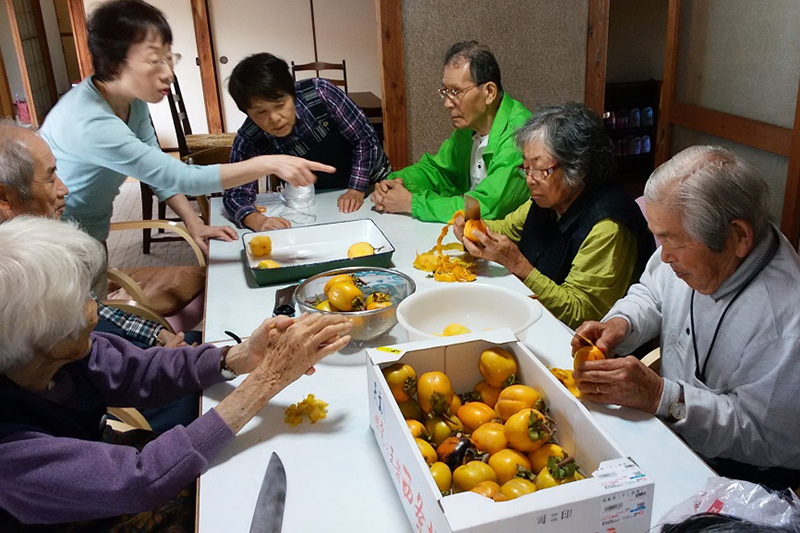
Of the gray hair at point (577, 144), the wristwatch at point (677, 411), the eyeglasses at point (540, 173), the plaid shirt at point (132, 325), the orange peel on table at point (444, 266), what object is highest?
the gray hair at point (577, 144)

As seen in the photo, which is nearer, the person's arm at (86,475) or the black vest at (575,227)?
the person's arm at (86,475)

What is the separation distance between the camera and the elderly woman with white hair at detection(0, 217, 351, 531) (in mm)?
1050

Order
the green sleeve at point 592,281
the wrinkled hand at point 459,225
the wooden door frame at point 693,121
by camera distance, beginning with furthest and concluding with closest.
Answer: the wooden door frame at point 693,121 → the wrinkled hand at point 459,225 → the green sleeve at point 592,281

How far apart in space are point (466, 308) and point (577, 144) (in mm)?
672

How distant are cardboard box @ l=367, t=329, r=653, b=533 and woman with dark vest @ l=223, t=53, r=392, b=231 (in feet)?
4.46

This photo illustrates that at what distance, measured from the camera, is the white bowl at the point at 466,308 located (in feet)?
5.18

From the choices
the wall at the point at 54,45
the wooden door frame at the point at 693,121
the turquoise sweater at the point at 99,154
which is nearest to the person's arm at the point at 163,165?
the turquoise sweater at the point at 99,154

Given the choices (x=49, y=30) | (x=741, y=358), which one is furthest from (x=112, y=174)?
(x=49, y=30)

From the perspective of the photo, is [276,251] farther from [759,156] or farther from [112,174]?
[759,156]

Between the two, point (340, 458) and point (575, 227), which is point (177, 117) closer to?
point (575, 227)

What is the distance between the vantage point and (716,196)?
4.36 feet

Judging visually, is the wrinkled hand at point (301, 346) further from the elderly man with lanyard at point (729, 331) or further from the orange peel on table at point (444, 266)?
the orange peel on table at point (444, 266)

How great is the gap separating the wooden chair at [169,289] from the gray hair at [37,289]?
1197 mm

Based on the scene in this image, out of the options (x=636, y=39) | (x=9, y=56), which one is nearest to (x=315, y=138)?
(x=636, y=39)
